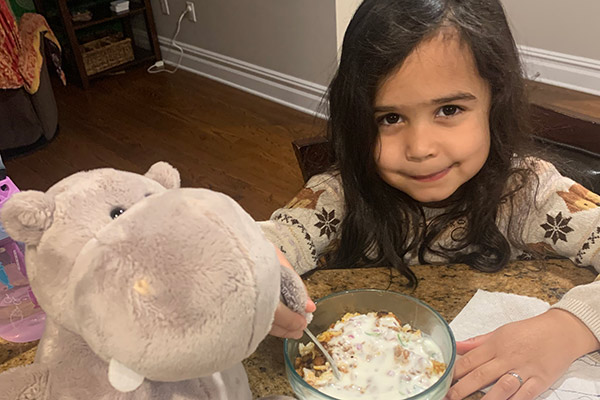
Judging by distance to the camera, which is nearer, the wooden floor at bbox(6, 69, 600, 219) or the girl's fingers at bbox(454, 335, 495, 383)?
the girl's fingers at bbox(454, 335, 495, 383)

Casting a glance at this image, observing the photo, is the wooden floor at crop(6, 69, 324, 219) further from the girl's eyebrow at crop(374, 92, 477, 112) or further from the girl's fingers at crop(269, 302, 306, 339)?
the girl's fingers at crop(269, 302, 306, 339)

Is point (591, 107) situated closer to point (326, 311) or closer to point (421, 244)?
point (421, 244)

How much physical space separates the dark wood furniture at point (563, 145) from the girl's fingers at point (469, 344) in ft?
1.69

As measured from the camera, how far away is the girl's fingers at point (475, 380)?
2.14 feet

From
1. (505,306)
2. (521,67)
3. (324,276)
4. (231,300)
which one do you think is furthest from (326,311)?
(521,67)

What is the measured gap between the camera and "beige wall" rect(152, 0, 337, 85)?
282cm

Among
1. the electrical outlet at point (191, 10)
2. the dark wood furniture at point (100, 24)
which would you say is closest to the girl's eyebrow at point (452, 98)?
the electrical outlet at point (191, 10)

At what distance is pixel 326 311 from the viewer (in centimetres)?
71

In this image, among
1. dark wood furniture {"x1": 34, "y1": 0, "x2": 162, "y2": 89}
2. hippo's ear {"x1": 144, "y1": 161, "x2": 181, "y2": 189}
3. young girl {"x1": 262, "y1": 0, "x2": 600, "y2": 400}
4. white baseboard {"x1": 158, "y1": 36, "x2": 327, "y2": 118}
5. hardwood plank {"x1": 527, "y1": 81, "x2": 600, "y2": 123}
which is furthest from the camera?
dark wood furniture {"x1": 34, "y1": 0, "x2": 162, "y2": 89}

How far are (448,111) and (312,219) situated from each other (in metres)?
0.34

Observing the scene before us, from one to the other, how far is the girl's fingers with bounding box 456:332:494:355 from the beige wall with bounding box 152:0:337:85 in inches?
88.2

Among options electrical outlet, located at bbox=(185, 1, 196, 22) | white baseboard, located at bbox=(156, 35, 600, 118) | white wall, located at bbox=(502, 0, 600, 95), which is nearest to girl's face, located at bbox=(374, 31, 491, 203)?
white baseboard, located at bbox=(156, 35, 600, 118)

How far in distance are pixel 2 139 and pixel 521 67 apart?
9.30 feet

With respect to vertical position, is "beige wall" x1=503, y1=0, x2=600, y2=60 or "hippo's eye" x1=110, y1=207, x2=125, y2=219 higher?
"hippo's eye" x1=110, y1=207, x2=125, y2=219
